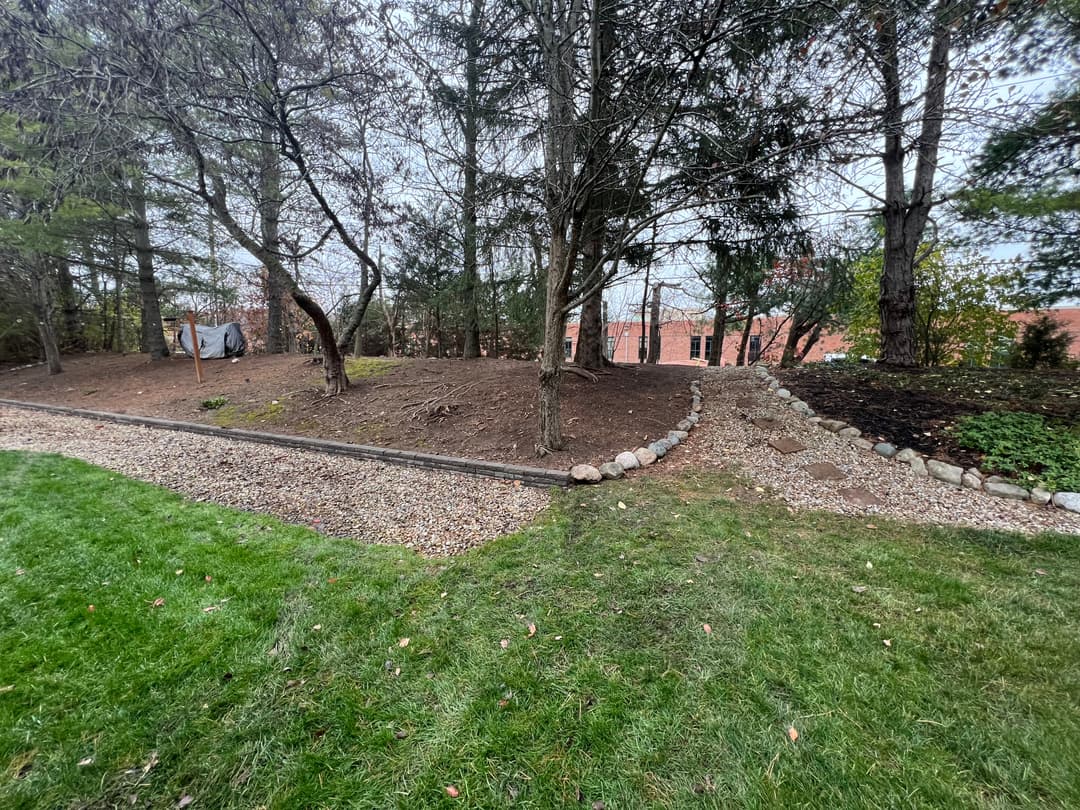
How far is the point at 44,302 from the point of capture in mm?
9523

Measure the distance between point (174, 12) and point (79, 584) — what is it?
14.8 ft

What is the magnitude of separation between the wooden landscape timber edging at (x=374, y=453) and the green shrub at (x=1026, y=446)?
385cm

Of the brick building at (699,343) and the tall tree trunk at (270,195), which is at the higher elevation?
the tall tree trunk at (270,195)

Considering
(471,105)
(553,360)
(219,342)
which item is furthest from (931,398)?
(219,342)

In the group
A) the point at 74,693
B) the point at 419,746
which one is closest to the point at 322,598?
the point at 74,693

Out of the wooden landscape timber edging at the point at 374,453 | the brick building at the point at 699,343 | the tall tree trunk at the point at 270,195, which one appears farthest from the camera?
the brick building at the point at 699,343

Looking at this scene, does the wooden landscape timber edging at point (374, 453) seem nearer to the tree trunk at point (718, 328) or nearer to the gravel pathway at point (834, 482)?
the gravel pathway at point (834, 482)

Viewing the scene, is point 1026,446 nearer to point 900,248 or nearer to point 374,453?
point 900,248

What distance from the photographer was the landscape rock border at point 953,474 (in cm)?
314

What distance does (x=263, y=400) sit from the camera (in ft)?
22.0

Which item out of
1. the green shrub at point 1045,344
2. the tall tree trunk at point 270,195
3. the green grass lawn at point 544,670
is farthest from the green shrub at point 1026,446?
the tall tree trunk at point 270,195

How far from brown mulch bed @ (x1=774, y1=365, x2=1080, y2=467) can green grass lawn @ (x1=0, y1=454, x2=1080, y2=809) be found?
1.66m

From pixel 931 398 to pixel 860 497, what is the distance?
95.6 inches

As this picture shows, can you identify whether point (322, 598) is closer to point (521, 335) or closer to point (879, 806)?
point (879, 806)
